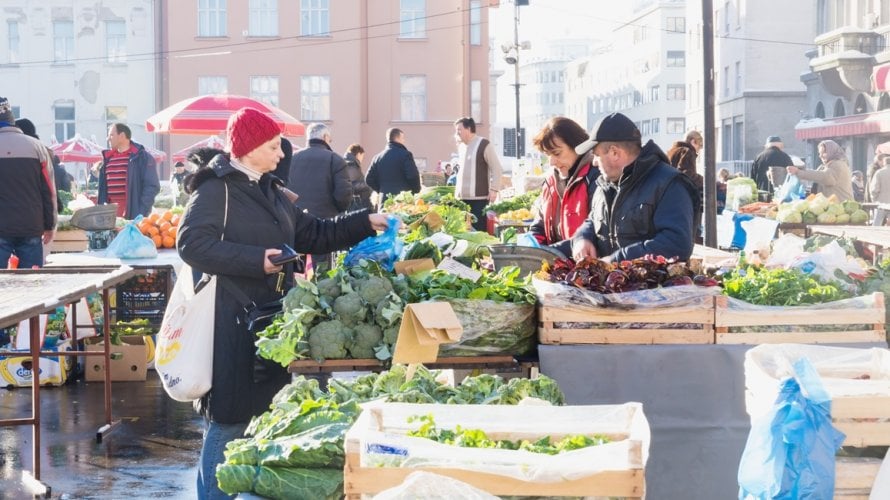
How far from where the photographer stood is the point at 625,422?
3.23 metres

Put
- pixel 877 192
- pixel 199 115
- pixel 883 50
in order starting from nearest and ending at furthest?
1. pixel 199 115
2. pixel 877 192
3. pixel 883 50

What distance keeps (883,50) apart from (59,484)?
117ft

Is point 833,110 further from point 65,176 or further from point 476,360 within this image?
point 476,360

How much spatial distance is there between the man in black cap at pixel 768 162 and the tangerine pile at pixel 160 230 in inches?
370

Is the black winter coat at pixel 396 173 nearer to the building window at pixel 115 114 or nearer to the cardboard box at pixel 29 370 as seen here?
the cardboard box at pixel 29 370

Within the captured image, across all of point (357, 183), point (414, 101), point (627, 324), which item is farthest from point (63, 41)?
point (627, 324)

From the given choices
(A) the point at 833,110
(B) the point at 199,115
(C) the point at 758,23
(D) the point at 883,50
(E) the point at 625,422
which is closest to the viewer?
(E) the point at 625,422

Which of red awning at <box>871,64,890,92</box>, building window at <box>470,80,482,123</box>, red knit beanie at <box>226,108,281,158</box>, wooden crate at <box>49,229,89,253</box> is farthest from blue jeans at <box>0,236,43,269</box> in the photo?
building window at <box>470,80,482,123</box>

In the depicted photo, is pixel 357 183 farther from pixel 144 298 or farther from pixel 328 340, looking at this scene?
pixel 328 340

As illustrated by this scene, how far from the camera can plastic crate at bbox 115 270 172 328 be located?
33.6ft

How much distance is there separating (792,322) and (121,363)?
18.9 feet

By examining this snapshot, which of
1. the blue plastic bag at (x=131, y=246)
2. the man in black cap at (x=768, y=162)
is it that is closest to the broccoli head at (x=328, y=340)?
the blue plastic bag at (x=131, y=246)

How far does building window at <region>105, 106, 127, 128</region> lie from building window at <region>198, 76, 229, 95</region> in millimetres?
3156

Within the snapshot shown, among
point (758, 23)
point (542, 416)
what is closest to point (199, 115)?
point (542, 416)
